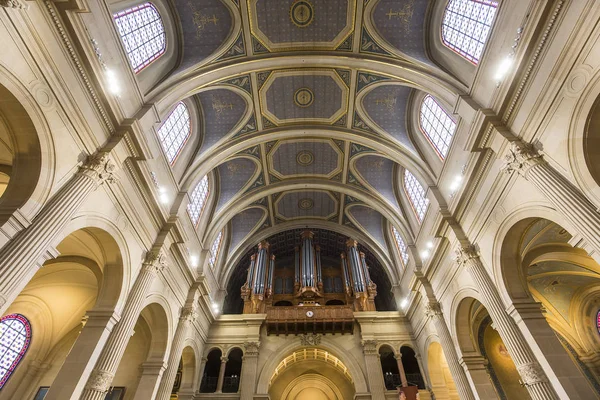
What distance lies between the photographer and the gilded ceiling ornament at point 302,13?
11.1 metres

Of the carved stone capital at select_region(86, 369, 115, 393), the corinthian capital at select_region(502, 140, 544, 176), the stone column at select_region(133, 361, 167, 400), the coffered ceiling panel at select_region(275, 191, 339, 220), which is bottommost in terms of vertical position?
the carved stone capital at select_region(86, 369, 115, 393)

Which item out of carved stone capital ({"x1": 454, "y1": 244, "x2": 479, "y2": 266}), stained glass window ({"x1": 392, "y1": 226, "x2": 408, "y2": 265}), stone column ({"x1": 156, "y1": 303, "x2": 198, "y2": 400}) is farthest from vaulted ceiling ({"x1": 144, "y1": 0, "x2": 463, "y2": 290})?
stone column ({"x1": 156, "y1": 303, "x2": 198, "y2": 400})

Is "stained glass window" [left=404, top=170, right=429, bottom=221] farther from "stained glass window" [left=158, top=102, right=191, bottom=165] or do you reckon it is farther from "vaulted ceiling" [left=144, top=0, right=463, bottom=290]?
"stained glass window" [left=158, top=102, right=191, bottom=165]

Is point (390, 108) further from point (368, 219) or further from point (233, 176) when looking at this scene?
point (233, 176)

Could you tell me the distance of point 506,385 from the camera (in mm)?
11445

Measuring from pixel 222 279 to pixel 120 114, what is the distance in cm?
1161

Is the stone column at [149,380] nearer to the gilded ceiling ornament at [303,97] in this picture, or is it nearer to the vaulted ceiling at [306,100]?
the vaulted ceiling at [306,100]

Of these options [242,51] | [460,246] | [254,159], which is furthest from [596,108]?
[254,159]

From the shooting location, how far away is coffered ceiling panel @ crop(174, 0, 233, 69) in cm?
1068

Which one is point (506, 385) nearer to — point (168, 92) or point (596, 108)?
point (596, 108)

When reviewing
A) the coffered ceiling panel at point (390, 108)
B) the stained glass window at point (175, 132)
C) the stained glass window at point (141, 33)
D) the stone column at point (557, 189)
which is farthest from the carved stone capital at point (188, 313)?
the stone column at point (557, 189)

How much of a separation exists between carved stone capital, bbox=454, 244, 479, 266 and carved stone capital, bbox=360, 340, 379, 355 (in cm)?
735

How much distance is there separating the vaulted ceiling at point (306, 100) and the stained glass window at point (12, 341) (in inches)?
298

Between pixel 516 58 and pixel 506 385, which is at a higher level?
pixel 516 58
